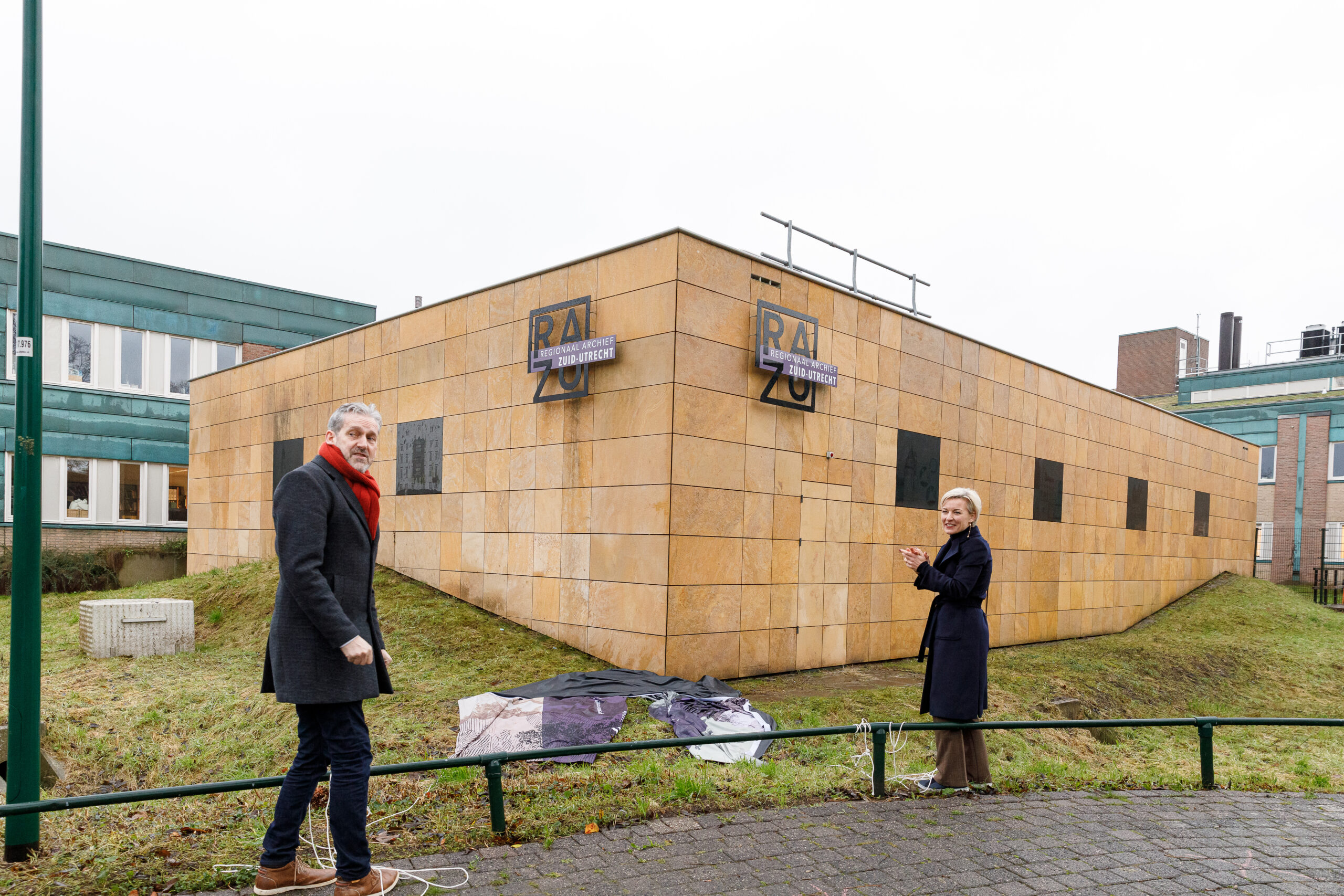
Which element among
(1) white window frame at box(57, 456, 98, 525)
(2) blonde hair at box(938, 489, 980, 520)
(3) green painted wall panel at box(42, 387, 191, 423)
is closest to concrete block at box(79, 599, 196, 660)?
(2) blonde hair at box(938, 489, 980, 520)

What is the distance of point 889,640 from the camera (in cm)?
1356

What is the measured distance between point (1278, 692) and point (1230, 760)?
6831mm

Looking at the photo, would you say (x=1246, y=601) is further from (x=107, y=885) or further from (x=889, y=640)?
(x=107, y=885)

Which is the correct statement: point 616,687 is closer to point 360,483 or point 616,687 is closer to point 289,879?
point 289,879

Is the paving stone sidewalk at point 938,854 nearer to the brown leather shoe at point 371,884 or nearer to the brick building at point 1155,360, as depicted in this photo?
the brown leather shoe at point 371,884

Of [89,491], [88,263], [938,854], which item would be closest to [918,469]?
[938,854]

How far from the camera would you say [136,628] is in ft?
40.4

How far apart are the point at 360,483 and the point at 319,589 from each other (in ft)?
1.74

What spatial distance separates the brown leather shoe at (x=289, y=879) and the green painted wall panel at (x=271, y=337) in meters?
26.3

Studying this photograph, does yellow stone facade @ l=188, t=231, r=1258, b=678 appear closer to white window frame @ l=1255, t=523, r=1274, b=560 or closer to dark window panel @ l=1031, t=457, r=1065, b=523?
dark window panel @ l=1031, t=457, r=1065, b=523

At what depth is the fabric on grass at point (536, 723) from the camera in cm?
757

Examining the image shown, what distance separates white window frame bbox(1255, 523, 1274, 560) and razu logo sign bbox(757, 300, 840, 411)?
3161cm

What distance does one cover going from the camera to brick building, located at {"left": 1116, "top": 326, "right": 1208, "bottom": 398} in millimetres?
47031

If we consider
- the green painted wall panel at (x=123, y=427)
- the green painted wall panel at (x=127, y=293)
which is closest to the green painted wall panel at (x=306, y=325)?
the green painted wall panel at (x=127, y=293)
